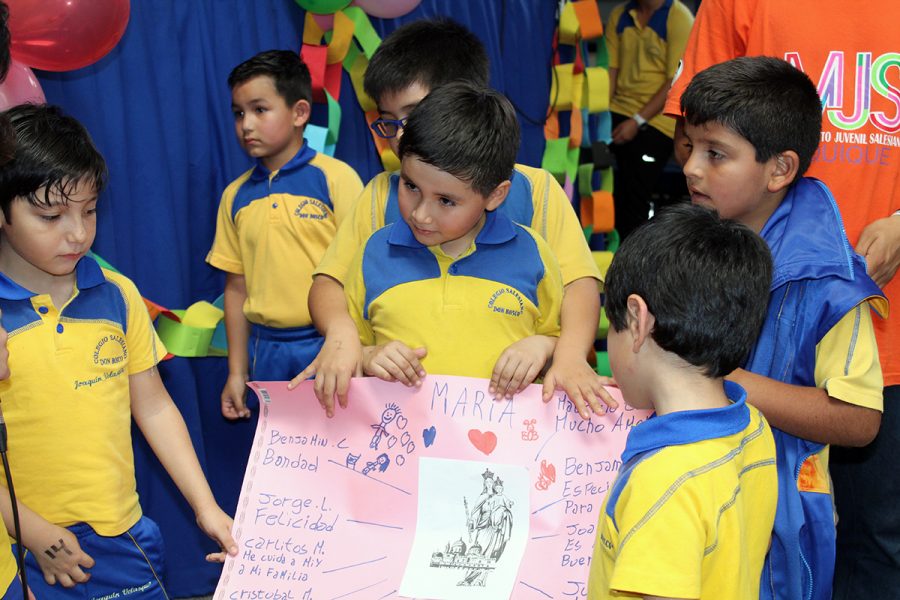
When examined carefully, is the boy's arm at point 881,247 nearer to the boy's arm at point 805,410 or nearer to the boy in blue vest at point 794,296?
the boy in blue vest at point 794,296

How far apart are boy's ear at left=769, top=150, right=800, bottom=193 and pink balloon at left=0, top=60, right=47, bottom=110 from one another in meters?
1.70

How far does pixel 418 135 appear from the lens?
72.1 inches

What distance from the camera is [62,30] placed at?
7.94 ft

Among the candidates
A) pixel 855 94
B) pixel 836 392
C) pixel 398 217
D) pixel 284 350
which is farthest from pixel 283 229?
pixel 836 392

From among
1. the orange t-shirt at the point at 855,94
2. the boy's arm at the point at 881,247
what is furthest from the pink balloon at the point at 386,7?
the boy's arm at the point at 881,247

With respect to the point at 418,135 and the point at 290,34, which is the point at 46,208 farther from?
the point at 290,34

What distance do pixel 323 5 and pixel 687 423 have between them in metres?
2.13

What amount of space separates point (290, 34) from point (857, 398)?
7.21 ft

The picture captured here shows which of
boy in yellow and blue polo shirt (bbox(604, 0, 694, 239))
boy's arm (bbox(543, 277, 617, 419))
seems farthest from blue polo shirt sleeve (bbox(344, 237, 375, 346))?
boy in yellow and blue polo shirt (bbox(604, 0, 694, 239))

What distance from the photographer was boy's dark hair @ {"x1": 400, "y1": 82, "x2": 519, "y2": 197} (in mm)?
1821

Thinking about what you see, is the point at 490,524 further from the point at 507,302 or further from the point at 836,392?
the point at 836,392

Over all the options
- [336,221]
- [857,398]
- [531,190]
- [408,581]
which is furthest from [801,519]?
[336,221]

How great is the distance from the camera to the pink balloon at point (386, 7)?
124 inches

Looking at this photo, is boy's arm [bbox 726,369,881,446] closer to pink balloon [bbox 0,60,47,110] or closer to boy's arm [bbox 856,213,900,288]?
boy's arm [bbox 856,213,900,288]
